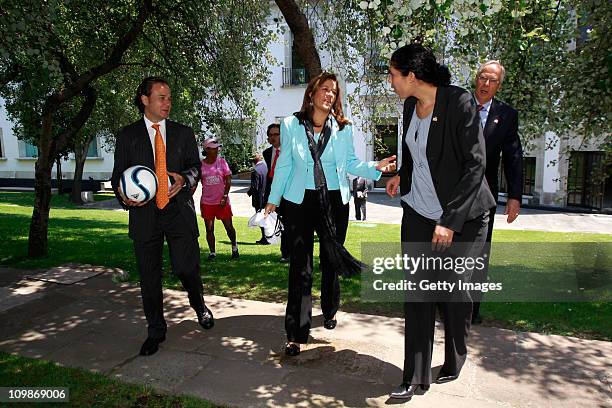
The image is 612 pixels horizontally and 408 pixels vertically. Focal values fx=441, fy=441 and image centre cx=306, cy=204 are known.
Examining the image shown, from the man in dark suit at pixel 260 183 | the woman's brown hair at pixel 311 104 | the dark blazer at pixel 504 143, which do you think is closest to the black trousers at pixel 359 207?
the man in dark suit at pixel 260 183

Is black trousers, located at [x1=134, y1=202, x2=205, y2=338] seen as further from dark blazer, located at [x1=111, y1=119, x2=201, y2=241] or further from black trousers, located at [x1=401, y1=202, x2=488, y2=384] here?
black trousers, located at [x1=401, y1=202, x2=488, y2=384]

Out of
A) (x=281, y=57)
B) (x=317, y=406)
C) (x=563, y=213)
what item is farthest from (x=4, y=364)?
(x=281, y=57)

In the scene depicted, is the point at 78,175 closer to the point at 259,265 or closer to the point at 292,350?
the point at 259,265

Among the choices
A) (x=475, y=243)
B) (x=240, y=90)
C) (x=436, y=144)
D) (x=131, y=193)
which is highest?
(x=240, y=90)

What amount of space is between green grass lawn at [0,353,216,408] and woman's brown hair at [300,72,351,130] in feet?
7.52

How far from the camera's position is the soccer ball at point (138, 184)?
3.45 metres

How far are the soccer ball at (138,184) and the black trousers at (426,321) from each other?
201cm

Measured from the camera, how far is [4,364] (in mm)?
3385

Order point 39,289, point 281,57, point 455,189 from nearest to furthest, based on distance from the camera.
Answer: point 455,189 → point 39,289 → point 281,57

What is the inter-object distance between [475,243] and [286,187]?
152 centimetres

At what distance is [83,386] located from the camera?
10.0 feet

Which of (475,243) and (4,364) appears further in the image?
(4,364)

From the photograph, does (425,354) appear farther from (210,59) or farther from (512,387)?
(210,59)

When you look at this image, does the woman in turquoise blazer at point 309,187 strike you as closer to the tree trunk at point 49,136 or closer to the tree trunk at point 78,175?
the tree trunk at point 49,136
